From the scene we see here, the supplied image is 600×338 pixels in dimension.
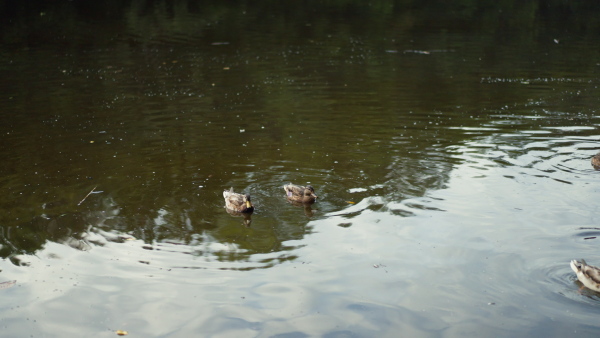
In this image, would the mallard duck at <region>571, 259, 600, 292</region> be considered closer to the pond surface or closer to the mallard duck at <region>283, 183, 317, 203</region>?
the pond surface

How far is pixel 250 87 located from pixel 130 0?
26.9 meters

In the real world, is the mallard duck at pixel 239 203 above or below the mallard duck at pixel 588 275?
above

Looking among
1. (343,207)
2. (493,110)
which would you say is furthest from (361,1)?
(343,207)

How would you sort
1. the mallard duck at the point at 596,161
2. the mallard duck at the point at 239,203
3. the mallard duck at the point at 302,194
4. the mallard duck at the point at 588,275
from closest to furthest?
the mallard duck at the point at 588,275 → the mallard duck at the point at 239,203 → the mallard duck at the point at 302,194 → the mallard duck at the point at 596,161

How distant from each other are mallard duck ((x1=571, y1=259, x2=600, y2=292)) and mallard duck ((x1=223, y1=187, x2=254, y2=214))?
13.7 feet

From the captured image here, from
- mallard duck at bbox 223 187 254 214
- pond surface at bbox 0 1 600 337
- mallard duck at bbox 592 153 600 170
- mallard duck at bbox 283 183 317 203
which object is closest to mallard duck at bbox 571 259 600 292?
pond surface at bbox 0 1 600 337

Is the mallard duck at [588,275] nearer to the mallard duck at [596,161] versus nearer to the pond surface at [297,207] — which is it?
the pond surface at [297,207]

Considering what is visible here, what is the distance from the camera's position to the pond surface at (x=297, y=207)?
6.85 metres

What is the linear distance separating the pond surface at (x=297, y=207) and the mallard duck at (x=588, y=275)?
0.17 metres

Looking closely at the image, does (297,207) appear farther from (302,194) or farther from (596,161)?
(596,161)

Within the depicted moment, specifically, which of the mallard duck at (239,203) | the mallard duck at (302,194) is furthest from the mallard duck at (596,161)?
the mallard duck at (239,203)

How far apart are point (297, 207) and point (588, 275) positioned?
3.95 meters

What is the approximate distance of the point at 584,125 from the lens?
14.2m

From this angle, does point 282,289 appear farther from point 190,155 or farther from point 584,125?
point 584,125
